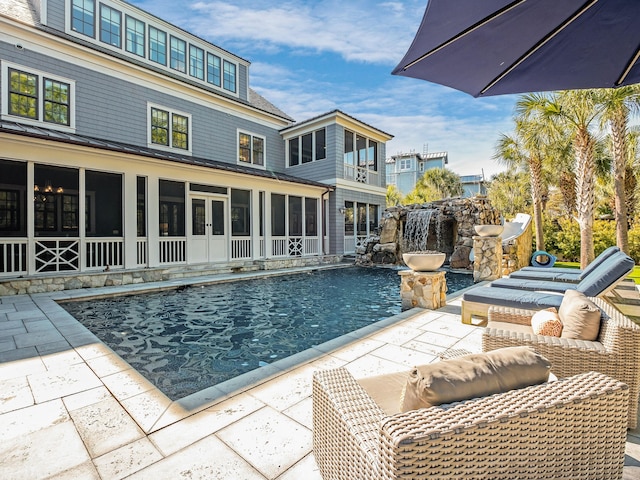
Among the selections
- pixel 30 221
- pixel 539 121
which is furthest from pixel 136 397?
pixel 539 121

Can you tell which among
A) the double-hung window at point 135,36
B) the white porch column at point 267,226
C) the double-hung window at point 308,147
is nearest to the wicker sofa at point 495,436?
the white porch column at point 267,226

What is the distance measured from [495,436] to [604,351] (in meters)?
1.68

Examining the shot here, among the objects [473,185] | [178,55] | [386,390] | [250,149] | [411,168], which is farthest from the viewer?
[473,185]

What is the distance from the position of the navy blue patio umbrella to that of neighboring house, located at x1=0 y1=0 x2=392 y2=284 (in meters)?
8.21

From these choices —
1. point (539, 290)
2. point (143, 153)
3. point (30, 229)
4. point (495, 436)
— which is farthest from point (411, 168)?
point (495, 436)

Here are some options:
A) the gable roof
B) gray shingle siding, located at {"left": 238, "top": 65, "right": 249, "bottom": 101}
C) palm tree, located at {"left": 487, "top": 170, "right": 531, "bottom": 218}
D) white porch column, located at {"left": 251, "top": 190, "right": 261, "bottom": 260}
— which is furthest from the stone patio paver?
palm tree, located at {"left": 487, "top": 170, "right": 531, "bottom": 218}

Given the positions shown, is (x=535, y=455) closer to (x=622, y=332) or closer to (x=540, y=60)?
(x=622, y=332)

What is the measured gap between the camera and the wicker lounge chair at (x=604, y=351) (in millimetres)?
2170

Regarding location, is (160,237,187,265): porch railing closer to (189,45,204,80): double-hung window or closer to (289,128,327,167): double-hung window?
(189,45,204,80): double-hung window

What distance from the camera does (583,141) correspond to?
9469mm

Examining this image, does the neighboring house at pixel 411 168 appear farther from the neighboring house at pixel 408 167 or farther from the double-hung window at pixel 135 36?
the double-hung window at pixel 135 36

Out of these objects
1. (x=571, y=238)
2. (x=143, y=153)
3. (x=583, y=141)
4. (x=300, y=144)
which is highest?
(x=300, y=144)

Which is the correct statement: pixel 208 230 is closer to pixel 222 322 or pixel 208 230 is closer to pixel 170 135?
pixel 170 135

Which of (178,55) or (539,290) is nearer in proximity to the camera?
(539,290)
